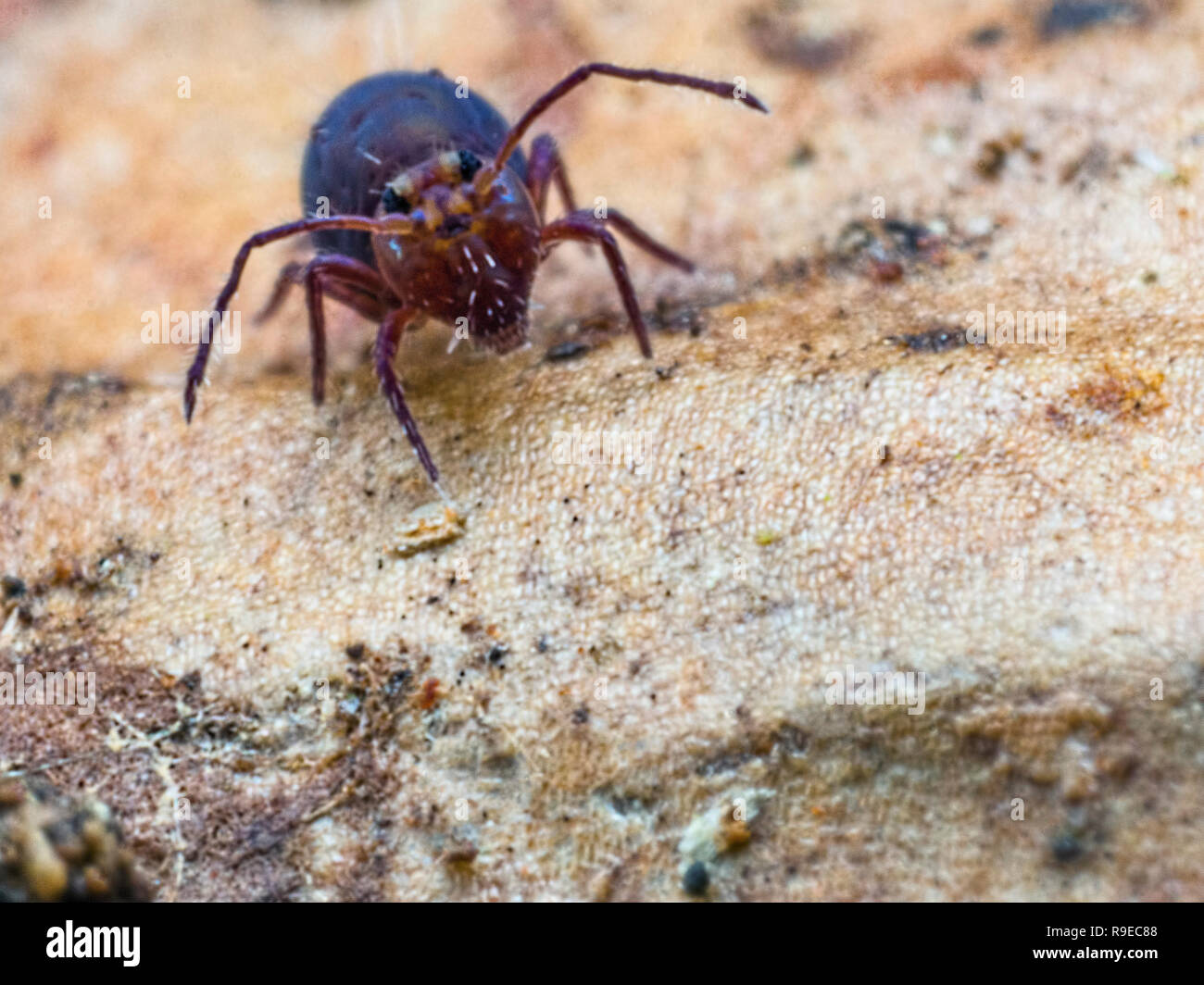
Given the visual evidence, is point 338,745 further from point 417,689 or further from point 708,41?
point 708,41

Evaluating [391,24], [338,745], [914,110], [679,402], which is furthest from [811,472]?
[391,24]

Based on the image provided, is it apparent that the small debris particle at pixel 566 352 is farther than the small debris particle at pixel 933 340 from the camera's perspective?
Yes

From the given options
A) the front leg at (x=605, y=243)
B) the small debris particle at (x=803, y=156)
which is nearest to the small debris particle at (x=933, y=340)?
the front leg at (x=605, y=243)

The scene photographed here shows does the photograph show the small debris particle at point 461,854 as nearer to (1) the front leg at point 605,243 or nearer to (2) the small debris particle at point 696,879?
(2) the small debris particle at point 696,879

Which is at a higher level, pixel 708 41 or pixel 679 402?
pixel 708 41

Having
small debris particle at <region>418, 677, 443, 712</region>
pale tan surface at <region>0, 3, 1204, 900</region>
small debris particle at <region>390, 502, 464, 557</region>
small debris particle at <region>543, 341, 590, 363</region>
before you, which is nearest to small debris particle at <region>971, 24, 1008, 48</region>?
pale tan surface at <region>0, 3, 1204, 900</region>
